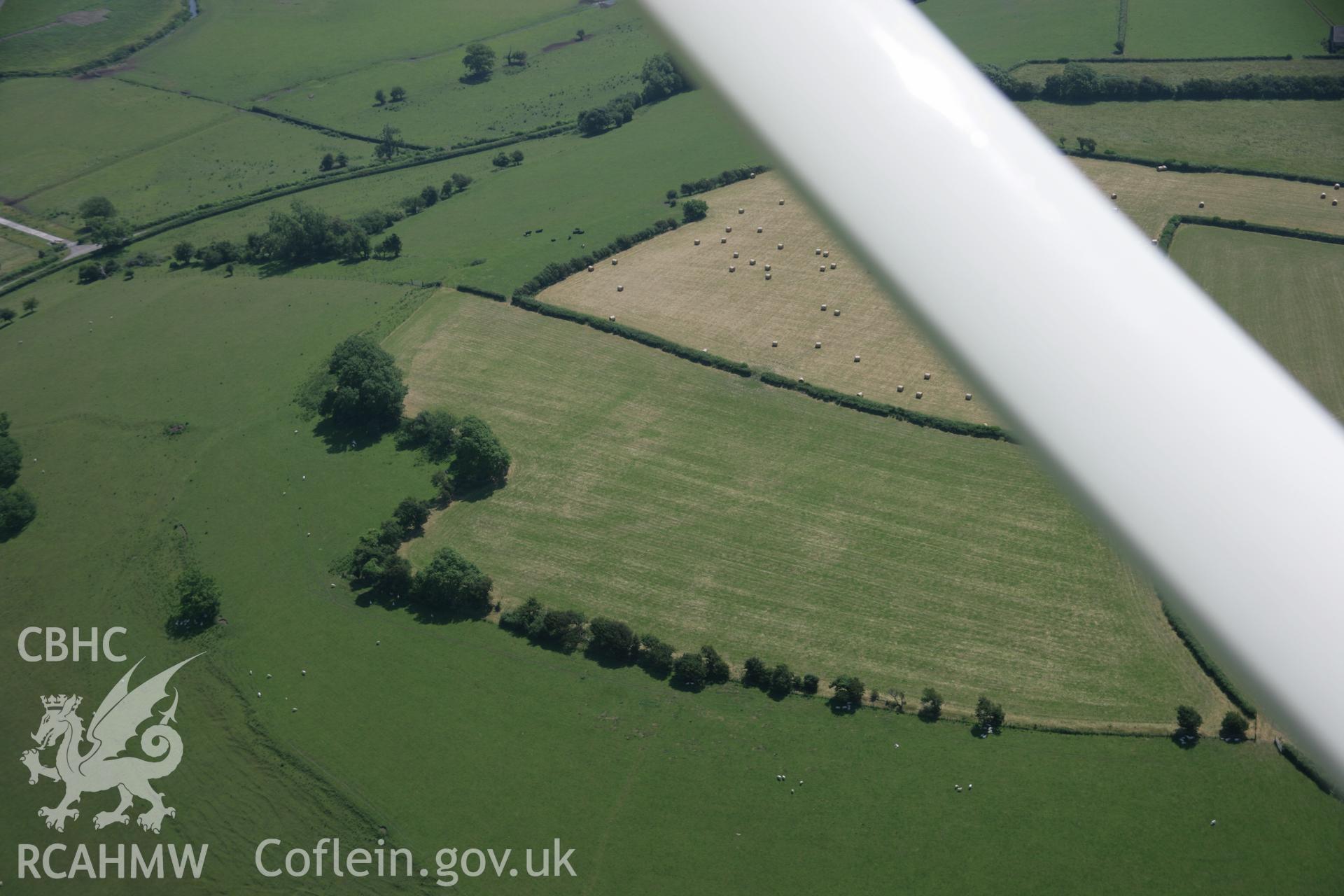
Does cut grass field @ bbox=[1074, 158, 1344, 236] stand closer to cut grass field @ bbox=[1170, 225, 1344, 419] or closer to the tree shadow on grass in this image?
cut grass field @ bbox=[1170, 225, 1344, 419]

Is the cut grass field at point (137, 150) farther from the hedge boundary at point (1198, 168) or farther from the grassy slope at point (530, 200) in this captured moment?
the hedge boundary at point (1198, 168)

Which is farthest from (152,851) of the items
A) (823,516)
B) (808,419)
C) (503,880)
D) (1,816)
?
(808,419)

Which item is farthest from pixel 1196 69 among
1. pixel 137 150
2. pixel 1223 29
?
pixel 137 150

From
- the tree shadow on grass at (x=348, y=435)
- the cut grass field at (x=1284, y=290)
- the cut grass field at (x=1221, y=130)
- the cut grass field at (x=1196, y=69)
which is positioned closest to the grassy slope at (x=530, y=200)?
the tree shadow on grass at (x=348, y=435)

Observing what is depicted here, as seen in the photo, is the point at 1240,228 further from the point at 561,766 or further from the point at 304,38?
the point at 304,38

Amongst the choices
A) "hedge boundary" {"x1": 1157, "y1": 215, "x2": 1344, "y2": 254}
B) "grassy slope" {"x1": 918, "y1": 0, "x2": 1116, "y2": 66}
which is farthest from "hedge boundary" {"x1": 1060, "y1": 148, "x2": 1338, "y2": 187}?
"grassy slope" {"x1": 918, "y1": 0, "x2": 1116, "y2": 66}

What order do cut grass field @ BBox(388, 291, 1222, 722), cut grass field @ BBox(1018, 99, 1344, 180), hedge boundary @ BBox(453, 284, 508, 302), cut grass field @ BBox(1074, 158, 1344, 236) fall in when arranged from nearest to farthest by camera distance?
cut grass field @ BBox(388, 291, 1222, 722)
cut grass field @ BBox(1074, 158, 1344, 236)
hedge boundary @ BBox(453, 284, 508, 302)
cut grass field @ BBox(1018, 99, 1344, 180)
